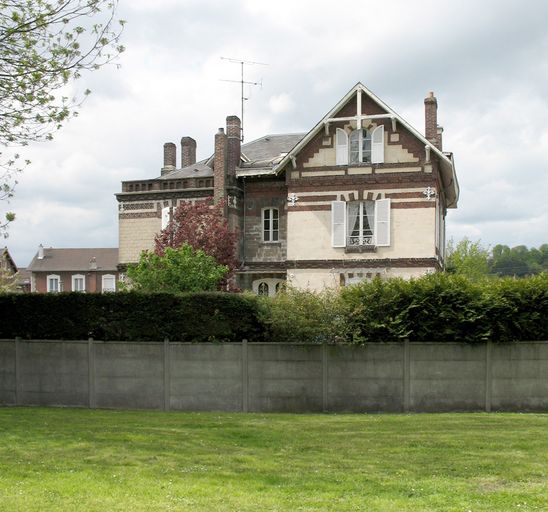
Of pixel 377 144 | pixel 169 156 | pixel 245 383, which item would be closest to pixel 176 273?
pixel 245 383

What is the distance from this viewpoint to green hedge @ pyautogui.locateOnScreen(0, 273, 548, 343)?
65.5 ft

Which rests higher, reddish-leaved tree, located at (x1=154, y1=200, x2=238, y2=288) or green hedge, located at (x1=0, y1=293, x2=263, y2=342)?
reddish-leaved tree, located at (x1=154, y1=200, x2=238, y2=288)

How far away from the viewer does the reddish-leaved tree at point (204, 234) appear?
32.7m

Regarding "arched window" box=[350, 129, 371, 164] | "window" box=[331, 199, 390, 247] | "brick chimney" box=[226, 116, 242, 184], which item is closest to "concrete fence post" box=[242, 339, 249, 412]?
"window" box=[331, 199, 390, 247]

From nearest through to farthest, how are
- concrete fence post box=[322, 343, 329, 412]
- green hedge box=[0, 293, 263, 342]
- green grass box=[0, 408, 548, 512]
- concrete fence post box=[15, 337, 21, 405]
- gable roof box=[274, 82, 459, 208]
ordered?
Answer: 1. green grass box=[0, 408, 548, 512]
2. concrete fence post box=[322, 343, 329, 412]
3. green hedge box=[0, 293, 263, 342]
4. concrete fence post box=[15, 337, 21, 405]
5. gable roof box=[274, 82, 459, 208]

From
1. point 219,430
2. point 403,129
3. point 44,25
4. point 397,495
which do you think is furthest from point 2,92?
point 403,129

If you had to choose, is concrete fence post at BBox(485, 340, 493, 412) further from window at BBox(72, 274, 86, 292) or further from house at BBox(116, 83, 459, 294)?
window at BBox(72, 274, 86, 292)

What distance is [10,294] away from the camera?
22.0m

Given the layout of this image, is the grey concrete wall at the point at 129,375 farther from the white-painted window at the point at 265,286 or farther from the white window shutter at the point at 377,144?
the white window shutter at the point at 377,144

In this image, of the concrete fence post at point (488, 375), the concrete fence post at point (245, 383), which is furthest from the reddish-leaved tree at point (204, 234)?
the concrete fence post at point (488, 375)

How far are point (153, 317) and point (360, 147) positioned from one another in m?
15.3

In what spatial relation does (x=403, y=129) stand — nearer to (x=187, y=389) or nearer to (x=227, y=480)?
(x=187, y=389)

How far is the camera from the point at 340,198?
32.9 metres

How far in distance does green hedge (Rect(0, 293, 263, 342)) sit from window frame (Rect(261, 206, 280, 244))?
14200mm
